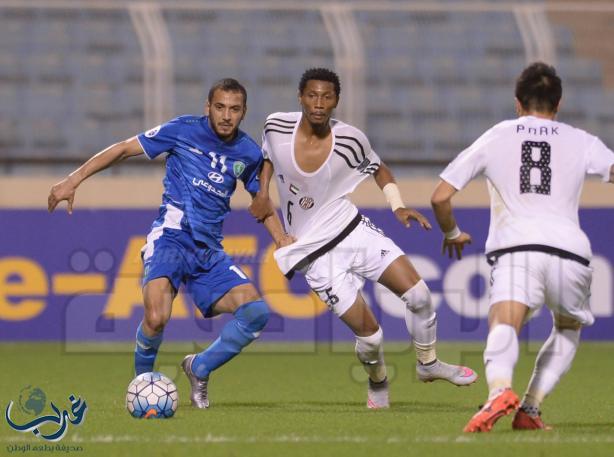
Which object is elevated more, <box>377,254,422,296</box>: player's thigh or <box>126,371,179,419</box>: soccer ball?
<box>377,254,422,296</box>: player's thigh

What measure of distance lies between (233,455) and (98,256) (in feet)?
24.9

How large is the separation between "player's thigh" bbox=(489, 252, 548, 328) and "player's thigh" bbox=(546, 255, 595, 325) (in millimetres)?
59

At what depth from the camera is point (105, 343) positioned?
13.4 metres

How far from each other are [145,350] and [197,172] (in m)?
1.17

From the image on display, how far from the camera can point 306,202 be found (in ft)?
28.4

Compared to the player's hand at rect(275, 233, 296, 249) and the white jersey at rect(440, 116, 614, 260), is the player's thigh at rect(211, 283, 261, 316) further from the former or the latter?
the white jersey at rect(440, 116, 614, 260)

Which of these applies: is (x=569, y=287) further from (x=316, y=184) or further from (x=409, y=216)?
(x=316, y=184)

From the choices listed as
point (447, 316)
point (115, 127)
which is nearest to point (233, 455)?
point (447, 316)

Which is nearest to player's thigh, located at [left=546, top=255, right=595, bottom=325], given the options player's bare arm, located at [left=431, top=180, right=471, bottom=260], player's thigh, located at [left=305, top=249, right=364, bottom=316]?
player's bare arm, located at [left=431, top=180, right=471, bottom=260]

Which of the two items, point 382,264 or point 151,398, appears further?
point 382,264

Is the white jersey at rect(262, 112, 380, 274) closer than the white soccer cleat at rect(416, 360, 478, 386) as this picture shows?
No

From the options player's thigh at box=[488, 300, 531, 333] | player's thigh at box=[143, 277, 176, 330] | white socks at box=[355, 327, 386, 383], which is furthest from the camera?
white socks at box=[355, 327, 386, 383]

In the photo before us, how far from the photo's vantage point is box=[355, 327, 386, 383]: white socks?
27.5 ft

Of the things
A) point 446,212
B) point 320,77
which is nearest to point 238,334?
point 320,77
